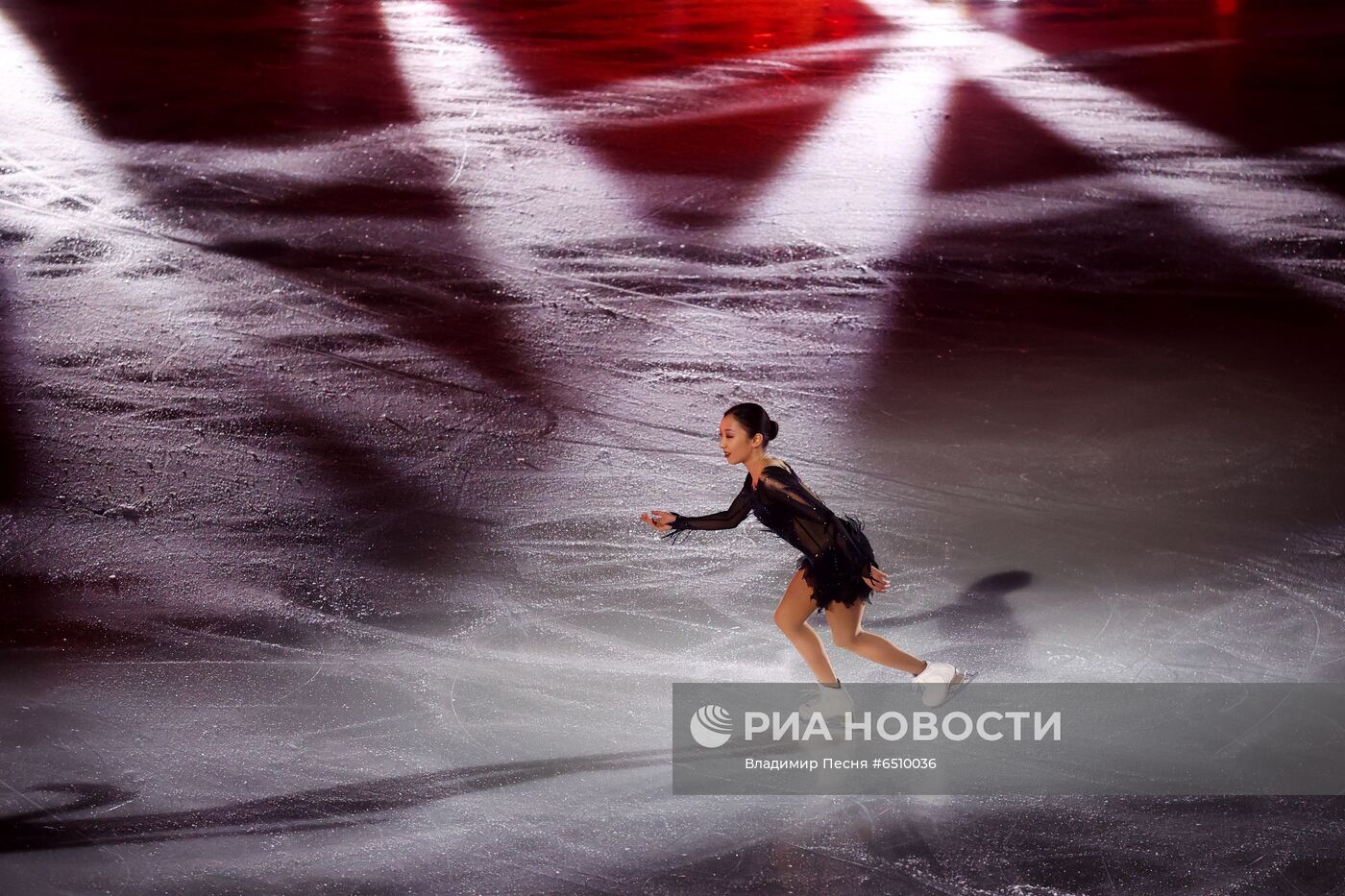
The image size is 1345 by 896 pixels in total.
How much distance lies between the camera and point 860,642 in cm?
518

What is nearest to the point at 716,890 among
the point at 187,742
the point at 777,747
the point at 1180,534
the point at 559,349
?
the point at 777,747

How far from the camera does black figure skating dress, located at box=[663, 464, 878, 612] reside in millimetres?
4793

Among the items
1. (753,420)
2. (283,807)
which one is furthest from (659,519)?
(283,807)

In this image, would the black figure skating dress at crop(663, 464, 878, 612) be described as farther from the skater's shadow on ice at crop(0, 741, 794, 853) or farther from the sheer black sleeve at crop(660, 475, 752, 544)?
the skater's shadow on ice at crop(0, 741, 794, 853)

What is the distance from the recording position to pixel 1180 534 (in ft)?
22.0

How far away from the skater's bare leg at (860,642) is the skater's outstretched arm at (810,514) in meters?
0.25

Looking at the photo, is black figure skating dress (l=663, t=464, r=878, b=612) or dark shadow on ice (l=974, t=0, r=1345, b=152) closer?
black figure skating dress (l=663, t=464, r=878, b=612)

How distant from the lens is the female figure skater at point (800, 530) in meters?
4.81

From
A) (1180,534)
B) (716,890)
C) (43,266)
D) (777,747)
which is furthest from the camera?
(43,266)

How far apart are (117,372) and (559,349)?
2.98 metres

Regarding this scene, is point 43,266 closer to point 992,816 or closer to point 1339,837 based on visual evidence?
point 992,816

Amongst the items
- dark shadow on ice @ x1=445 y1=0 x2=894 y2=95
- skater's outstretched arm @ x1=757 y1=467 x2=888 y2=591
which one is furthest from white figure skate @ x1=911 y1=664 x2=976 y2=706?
dark shadow on ice @ x1=445 y1=0 x2=894 y2=95

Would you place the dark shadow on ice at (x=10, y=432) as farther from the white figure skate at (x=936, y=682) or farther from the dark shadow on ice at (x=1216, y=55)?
the dark shadow on ice at (x=1216, y=55)

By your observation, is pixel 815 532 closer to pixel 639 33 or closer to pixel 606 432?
pixel 606 432
